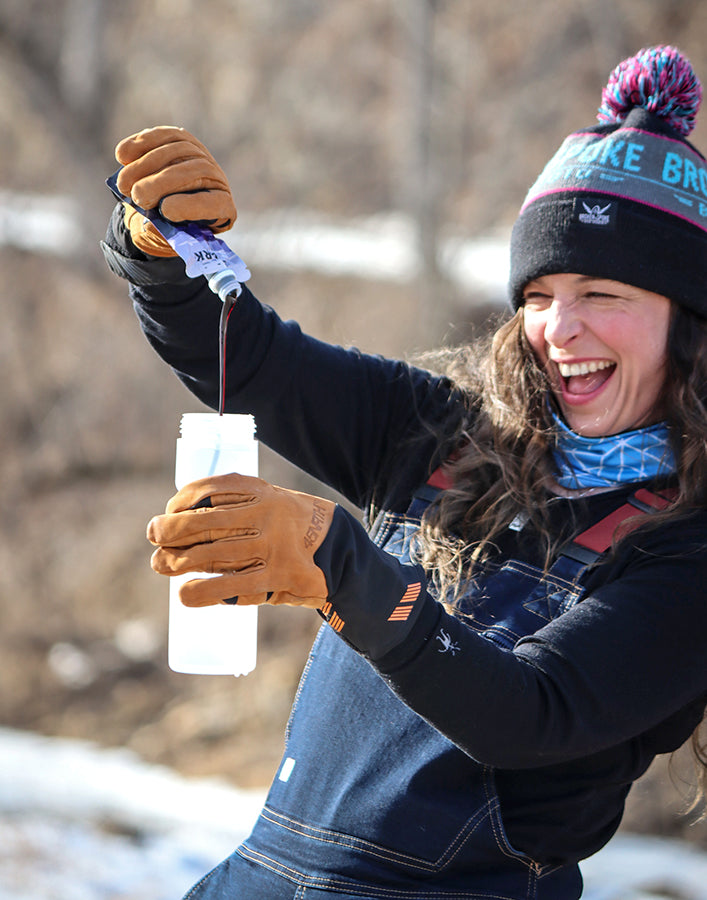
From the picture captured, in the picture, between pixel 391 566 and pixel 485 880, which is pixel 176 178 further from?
pixel 485 880

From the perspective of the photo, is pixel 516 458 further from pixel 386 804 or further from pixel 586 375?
pixel 386 804

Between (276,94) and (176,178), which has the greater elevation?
(276,94)

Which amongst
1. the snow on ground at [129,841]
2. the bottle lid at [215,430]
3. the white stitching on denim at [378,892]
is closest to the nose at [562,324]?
the bottle lid at [215,430]

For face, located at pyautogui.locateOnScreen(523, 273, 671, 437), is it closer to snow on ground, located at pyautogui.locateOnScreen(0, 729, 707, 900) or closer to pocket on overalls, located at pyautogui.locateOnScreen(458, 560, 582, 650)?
pocket on overalls, located at pyautogui.locateOnScreen(458, 560, 582, 650)

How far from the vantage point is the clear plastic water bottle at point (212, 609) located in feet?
4.48

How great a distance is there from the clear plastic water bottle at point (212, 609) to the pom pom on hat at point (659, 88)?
3.34 feet

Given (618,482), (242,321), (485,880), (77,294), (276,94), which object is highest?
(276,94)

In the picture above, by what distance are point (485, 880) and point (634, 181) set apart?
1175 mm

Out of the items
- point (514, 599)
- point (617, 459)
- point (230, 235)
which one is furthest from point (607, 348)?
point (230, 235)

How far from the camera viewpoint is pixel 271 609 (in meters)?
6.70

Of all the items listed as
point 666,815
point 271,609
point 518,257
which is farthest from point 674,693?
point 271,609

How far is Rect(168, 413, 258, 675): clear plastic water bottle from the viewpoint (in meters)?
1.37

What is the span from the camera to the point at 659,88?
190 cm

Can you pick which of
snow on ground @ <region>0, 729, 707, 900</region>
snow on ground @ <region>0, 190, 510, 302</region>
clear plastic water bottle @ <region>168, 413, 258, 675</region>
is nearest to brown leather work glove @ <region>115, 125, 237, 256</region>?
clear plastic water bottle @ <region>168, 413, 258, 675</region>
